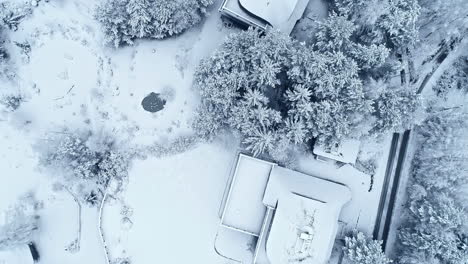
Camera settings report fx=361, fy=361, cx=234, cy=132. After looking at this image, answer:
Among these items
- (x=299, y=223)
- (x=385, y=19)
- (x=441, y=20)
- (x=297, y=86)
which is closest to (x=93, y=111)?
(x=297, y=86)

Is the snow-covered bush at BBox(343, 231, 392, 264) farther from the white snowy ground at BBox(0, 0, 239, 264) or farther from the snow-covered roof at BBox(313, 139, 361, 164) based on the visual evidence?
the white snowy ground at BBox(0, 0, 239, 264)

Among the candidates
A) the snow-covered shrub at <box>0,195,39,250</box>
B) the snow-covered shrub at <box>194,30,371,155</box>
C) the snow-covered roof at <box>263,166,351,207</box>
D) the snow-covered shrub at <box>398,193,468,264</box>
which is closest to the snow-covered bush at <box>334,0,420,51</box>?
the snow-covered shrub at <box>194,30,371,155</box>

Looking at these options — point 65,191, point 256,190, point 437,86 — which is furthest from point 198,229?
point 437,86

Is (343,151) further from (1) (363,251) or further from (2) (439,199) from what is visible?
(2) (439,199)

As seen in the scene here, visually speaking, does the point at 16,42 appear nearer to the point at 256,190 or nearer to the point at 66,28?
the point at 66,28

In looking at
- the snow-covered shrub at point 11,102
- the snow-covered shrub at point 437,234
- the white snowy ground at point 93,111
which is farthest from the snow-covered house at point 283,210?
the snow-covered shrub at point 11,102

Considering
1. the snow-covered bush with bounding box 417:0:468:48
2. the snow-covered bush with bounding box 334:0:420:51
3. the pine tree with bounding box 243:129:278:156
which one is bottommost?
the pine tree with bounding box 243:129:278:156
